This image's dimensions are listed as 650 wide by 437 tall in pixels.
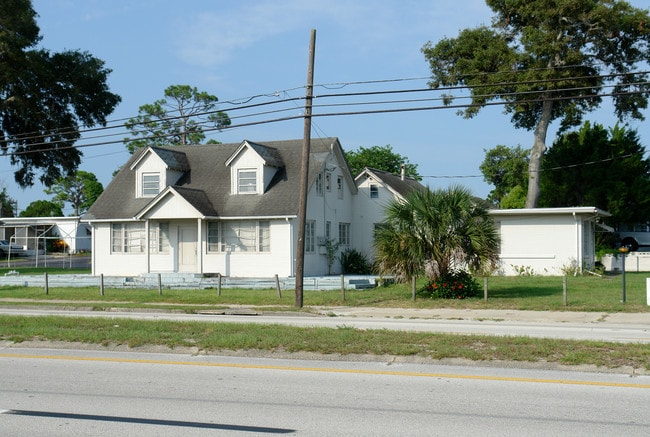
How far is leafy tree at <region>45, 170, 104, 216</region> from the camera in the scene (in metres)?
102

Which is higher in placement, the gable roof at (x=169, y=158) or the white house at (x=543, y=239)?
the gable roof at (x=169, y=158)

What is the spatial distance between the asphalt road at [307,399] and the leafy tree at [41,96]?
3737 cm

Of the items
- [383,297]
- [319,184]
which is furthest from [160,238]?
[383,297]

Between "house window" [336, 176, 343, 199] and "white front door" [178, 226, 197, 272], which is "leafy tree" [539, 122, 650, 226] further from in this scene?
"white front door" [178, 226, 197, 272]

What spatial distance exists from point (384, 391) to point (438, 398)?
2.52 feet

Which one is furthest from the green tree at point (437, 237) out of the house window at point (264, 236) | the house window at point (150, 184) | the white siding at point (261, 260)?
the house window at point (150, 184)

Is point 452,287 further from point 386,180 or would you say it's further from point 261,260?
point 386,180

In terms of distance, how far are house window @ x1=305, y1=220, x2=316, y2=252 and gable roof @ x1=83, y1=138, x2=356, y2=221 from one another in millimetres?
1988

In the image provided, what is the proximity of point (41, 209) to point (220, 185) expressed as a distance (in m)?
66.6

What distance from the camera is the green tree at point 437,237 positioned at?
1000 inches

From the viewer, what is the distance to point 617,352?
11.6 metres

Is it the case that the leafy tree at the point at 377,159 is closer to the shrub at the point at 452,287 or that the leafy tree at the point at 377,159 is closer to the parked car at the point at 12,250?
the parked car at the point at 12,250

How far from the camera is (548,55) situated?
44094 mm

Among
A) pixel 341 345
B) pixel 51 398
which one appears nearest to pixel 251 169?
pixel 341 345
